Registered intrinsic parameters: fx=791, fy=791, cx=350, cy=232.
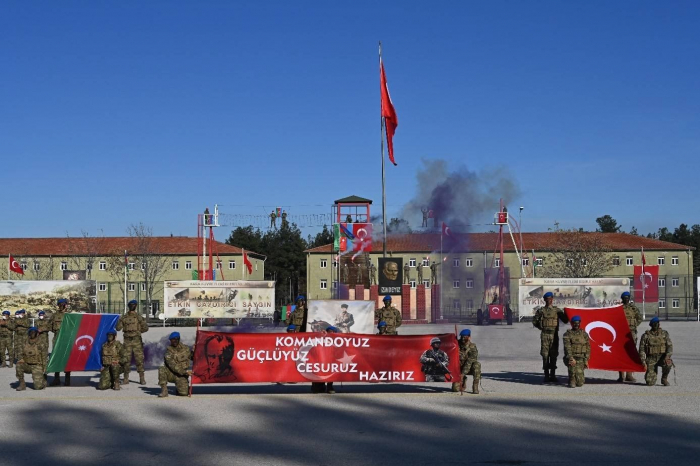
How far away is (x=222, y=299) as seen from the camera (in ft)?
152

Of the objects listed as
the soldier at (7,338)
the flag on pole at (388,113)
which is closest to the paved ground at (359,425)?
the soldier at (7,338)

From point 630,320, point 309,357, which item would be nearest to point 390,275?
point 630,320

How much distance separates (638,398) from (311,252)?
74.8m

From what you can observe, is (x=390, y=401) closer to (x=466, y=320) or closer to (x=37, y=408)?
(x=37, y=408)

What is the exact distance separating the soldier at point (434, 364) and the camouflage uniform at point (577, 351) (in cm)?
286

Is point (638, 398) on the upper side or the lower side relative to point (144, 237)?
lower

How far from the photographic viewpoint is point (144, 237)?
80.9 m

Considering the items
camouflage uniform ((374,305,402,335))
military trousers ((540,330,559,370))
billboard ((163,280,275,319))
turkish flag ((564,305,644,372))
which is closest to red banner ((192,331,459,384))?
military trousers ((540,330,559,370))

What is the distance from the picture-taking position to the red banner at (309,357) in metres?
15.1

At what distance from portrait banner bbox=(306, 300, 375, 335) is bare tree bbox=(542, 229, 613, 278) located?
6100 cm

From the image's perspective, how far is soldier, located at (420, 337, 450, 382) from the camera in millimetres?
15258

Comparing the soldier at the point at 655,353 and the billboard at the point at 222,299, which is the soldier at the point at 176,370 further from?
the billboard at the point at 222,299

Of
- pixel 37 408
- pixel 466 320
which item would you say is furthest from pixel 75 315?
pixel 466 320

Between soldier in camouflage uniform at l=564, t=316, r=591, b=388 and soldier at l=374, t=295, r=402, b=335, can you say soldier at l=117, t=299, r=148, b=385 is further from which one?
soldier in camouflage uniform at l=564, t=316, r=591, b=388
